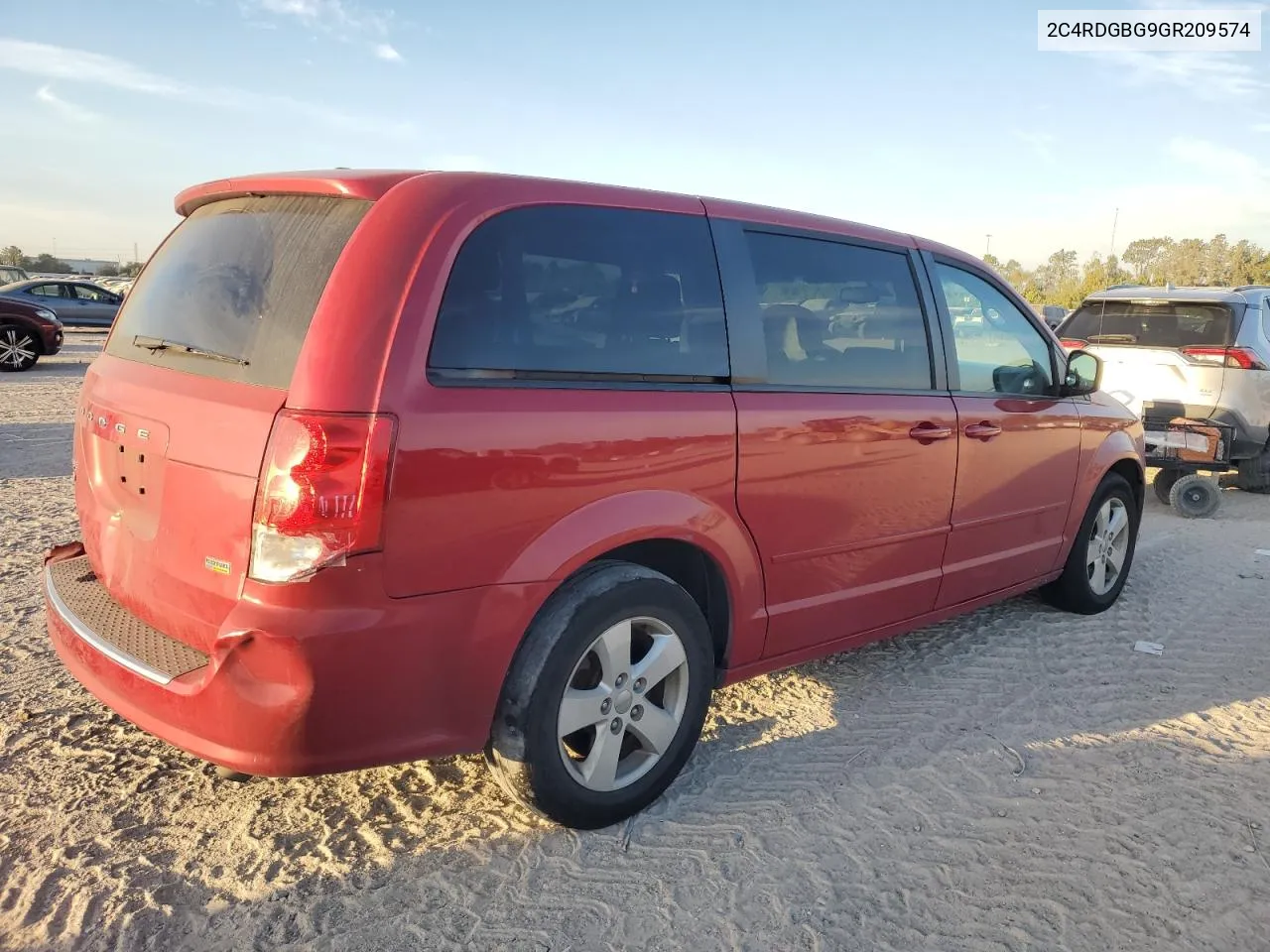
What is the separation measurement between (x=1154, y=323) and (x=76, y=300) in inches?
845

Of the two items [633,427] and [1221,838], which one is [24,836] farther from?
[1221,838]

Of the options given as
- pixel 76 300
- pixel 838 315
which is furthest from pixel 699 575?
pixel 76 300

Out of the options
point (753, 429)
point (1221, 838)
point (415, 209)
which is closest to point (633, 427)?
point (753, 429)

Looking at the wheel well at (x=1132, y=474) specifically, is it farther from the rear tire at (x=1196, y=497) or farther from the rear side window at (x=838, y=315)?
the rear tire at (x=1196, y=497)

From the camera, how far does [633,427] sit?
279cm

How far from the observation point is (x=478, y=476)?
245 cm

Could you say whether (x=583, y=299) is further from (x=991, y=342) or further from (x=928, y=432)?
(x=991, y=342)

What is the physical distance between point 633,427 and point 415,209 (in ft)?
2.79

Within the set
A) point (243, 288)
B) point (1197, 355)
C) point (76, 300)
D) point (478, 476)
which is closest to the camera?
point (478, 476)

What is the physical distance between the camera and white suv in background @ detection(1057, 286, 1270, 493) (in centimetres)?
794

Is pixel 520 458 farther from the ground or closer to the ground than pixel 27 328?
farther from the ground

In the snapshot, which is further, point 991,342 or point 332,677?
point 991,342

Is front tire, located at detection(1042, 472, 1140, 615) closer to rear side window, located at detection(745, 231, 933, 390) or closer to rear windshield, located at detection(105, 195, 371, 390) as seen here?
rear side window, located at detection(745, 231, 933, 390)

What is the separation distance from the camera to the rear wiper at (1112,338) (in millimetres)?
8422
